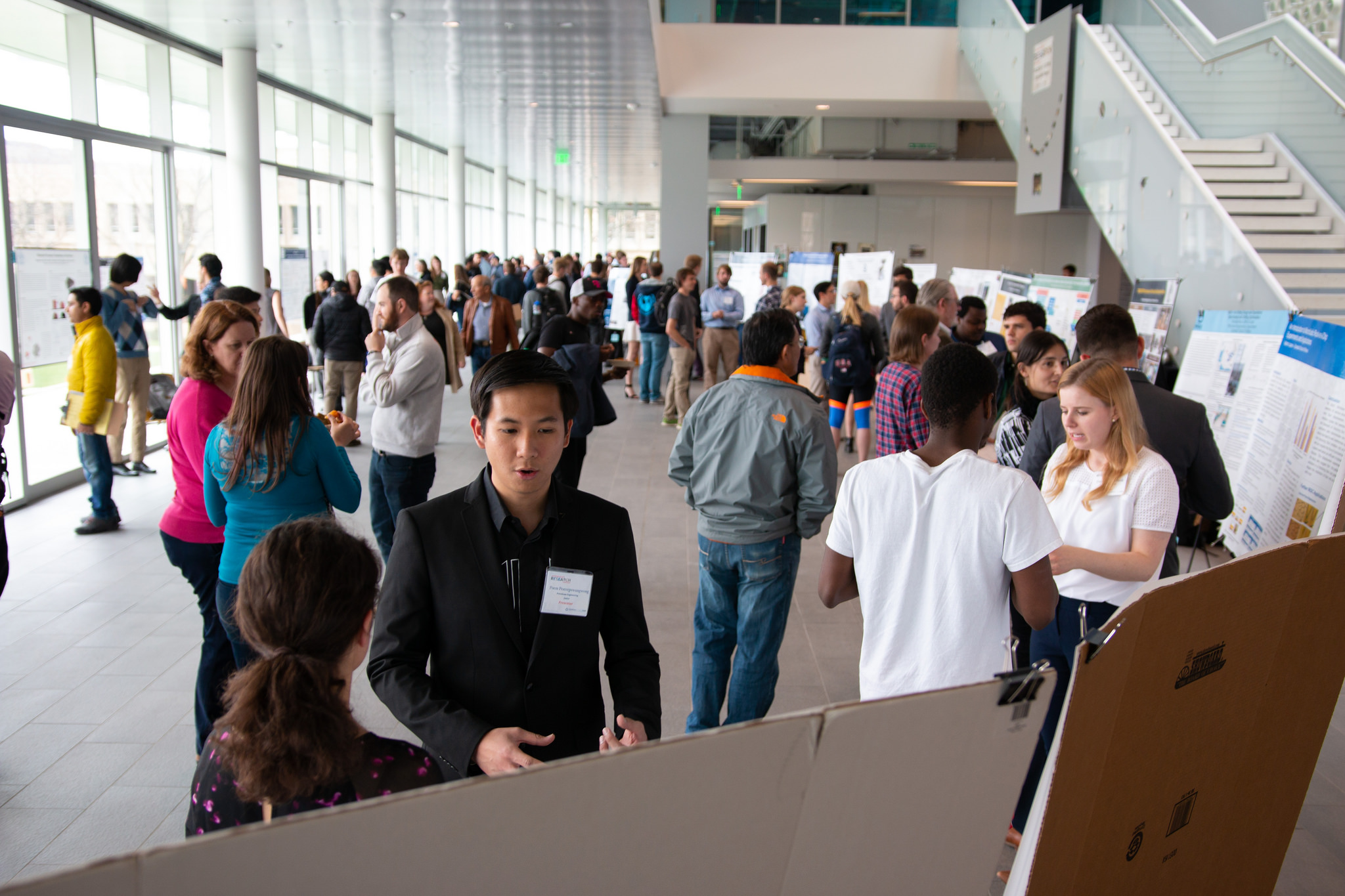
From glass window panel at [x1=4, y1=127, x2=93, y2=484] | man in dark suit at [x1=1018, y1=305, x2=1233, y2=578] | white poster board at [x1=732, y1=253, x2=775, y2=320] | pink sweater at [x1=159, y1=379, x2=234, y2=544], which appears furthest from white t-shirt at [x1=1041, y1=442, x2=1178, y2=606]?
white poster board at [x1=732, y1=253, x2=775, y2=320]

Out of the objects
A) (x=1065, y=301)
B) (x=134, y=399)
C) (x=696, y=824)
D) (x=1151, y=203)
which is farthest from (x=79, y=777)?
(x=1151, y=203)

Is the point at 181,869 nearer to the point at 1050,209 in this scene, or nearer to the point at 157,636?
the point at 157,636

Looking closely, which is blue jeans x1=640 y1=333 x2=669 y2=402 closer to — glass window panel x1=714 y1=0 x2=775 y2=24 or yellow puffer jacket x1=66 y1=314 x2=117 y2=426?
glass window panel x1=714 y1=0 x2=775 y2=24

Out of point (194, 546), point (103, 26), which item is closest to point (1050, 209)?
point (103, 26)

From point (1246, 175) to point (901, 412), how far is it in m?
5.80

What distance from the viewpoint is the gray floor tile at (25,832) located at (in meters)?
2.69

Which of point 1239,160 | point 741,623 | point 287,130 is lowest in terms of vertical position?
point 741,623

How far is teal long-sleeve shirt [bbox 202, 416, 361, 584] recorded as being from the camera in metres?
2.77

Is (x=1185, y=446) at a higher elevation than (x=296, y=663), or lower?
higher

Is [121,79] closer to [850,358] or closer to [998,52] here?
[850,358]

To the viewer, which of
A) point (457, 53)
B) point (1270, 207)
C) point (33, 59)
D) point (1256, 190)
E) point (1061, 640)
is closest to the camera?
point (1061, 640)

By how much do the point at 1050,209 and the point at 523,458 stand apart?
1208 centimetres

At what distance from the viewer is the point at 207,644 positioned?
3.12 meters

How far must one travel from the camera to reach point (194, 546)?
3.12 metres
